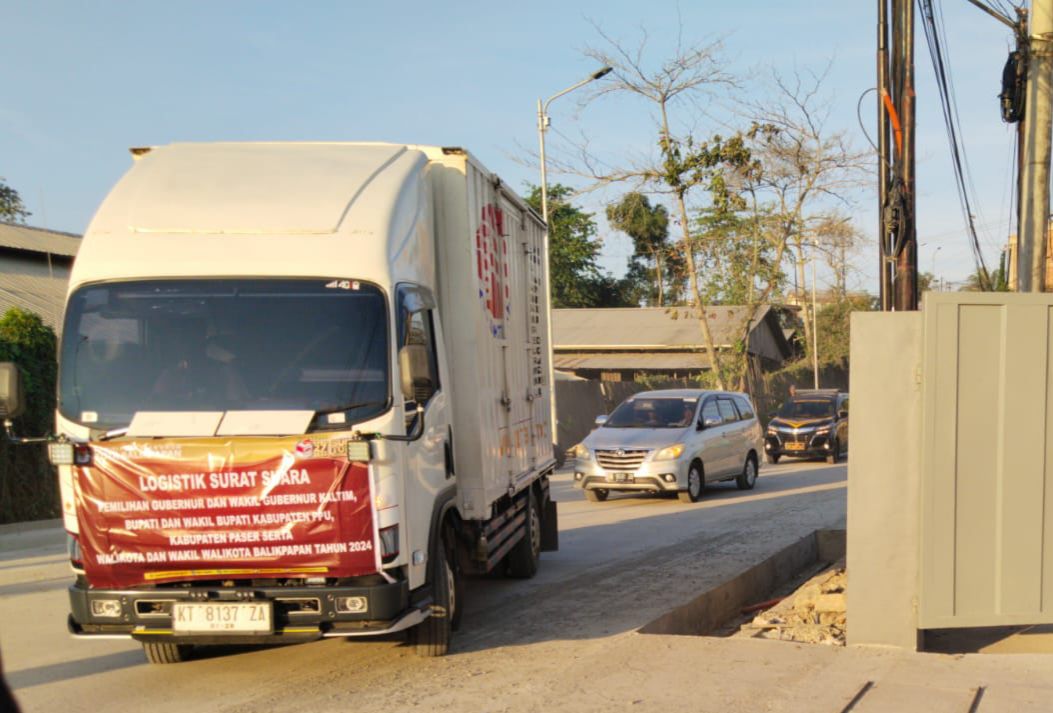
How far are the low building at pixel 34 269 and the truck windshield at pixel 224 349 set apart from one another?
1428cm

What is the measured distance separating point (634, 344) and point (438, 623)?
41451 mm

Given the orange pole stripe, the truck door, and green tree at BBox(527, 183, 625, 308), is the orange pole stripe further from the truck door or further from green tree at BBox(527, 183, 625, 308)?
green tree at BBox(527, 183, 625, 308)

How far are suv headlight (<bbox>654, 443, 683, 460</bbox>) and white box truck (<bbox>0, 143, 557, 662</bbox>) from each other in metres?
10.4

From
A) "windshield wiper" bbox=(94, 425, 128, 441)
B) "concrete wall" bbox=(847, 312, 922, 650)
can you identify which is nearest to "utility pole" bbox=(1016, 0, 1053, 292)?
"concrete wall" bbox=(847, 312, 922, 650)

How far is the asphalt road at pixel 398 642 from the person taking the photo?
6.57 m

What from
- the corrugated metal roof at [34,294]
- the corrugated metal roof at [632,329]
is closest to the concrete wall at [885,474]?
the corrugated metal roof at [34,294]

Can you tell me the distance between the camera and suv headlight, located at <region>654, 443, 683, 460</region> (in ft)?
57.0

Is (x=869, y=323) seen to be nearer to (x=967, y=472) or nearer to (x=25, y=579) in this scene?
(x=967, y=472)

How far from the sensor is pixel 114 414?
633cm

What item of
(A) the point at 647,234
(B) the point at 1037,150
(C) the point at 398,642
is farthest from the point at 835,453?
(A) the point at 647,234

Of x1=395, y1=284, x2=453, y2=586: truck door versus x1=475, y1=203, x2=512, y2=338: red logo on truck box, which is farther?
x1=475, y1=203, x2=512, y2=338: red logo on truck box

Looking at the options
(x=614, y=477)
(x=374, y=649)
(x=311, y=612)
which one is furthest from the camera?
(x=614, y=477)

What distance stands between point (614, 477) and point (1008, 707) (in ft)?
38.5

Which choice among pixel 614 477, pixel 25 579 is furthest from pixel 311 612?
pixel 614 477
